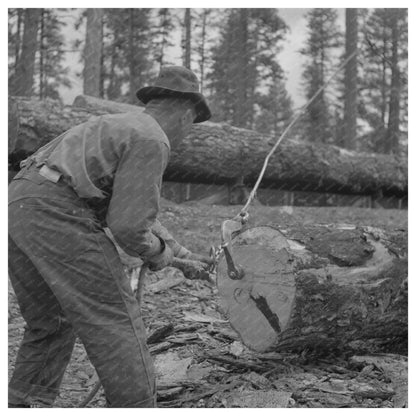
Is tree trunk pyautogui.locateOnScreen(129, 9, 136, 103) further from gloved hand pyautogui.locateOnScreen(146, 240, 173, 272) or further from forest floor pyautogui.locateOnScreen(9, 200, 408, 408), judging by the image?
gloved hand pyautogui.locateOnScreen(146, 240, 173, 272)

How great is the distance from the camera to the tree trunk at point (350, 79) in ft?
48.4

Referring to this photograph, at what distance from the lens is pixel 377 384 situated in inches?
144

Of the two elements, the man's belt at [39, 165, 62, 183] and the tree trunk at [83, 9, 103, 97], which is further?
the tree trunk at [83, 9, 103, 97]

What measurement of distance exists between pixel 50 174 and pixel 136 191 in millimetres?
475

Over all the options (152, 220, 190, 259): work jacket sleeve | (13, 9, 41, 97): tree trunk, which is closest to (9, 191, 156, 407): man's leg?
(152, 220, 190, 259): work jacket sleeve

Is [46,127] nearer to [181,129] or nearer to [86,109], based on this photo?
[86,109]

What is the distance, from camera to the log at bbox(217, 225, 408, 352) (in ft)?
11.7

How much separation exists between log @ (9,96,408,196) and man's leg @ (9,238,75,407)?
4.56m

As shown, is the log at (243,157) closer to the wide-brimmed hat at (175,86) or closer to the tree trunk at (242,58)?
the wide-brimmed hat at (175,86)

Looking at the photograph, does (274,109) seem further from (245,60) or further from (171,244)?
(171,244)

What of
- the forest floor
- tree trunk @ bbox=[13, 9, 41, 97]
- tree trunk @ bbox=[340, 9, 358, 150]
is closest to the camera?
the forest floor

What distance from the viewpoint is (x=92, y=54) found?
11.7 m

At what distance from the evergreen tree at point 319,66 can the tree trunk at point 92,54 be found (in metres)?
11.3

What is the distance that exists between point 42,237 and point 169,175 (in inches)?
237
